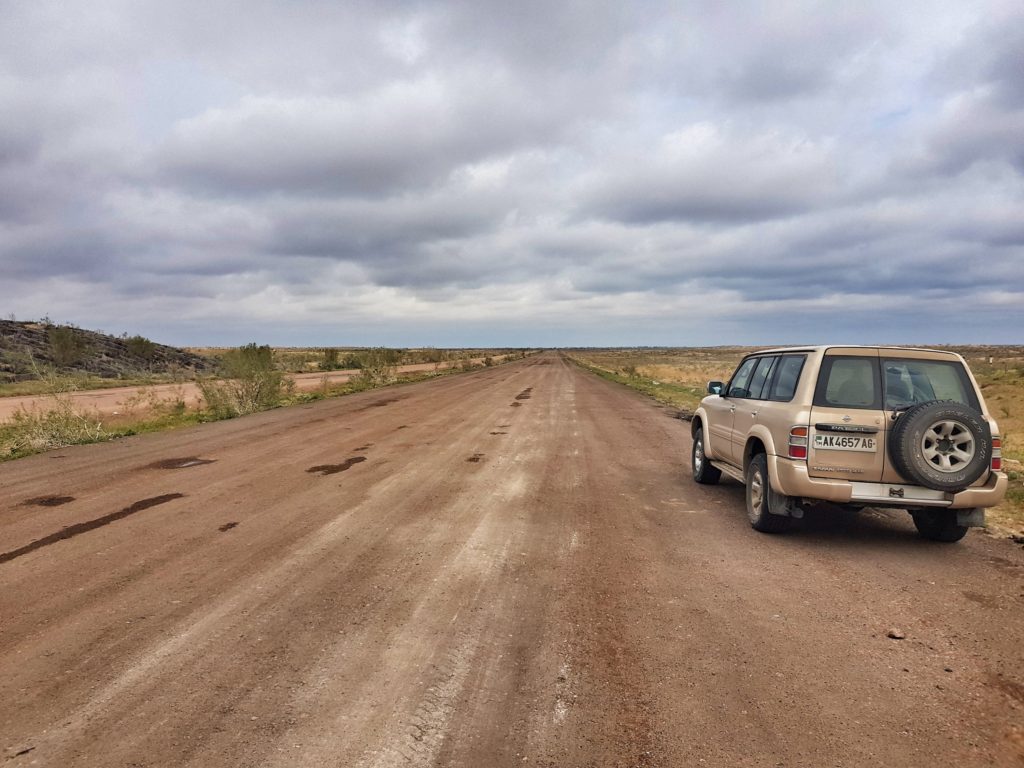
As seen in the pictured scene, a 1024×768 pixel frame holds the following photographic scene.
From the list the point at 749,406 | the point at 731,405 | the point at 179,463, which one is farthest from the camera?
the point at 179,463

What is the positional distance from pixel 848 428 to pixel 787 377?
1.02 metres

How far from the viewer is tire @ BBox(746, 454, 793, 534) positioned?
19.8ft

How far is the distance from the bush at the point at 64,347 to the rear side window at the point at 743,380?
46.1 metres

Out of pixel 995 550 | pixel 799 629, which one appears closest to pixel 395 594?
pixel 799 629

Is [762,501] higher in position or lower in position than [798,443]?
lower

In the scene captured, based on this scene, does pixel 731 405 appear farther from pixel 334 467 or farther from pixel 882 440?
pixel 334 467

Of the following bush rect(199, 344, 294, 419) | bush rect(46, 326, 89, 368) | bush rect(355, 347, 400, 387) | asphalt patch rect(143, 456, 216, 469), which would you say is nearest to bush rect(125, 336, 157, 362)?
bush rect(46, 326, 89, 368)

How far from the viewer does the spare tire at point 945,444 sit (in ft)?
17.4

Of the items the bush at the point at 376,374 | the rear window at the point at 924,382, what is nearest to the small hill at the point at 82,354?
the bush at the point at 376,374

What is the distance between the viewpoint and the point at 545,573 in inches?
200

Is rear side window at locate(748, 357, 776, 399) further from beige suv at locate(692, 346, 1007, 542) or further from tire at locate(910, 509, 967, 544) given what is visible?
tire at locate(910, 509, 967, 544)

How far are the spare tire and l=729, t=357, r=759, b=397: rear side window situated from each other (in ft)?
7.06

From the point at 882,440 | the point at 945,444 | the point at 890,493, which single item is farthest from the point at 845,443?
the point at 945,444

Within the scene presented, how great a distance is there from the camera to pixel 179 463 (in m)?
10.1
